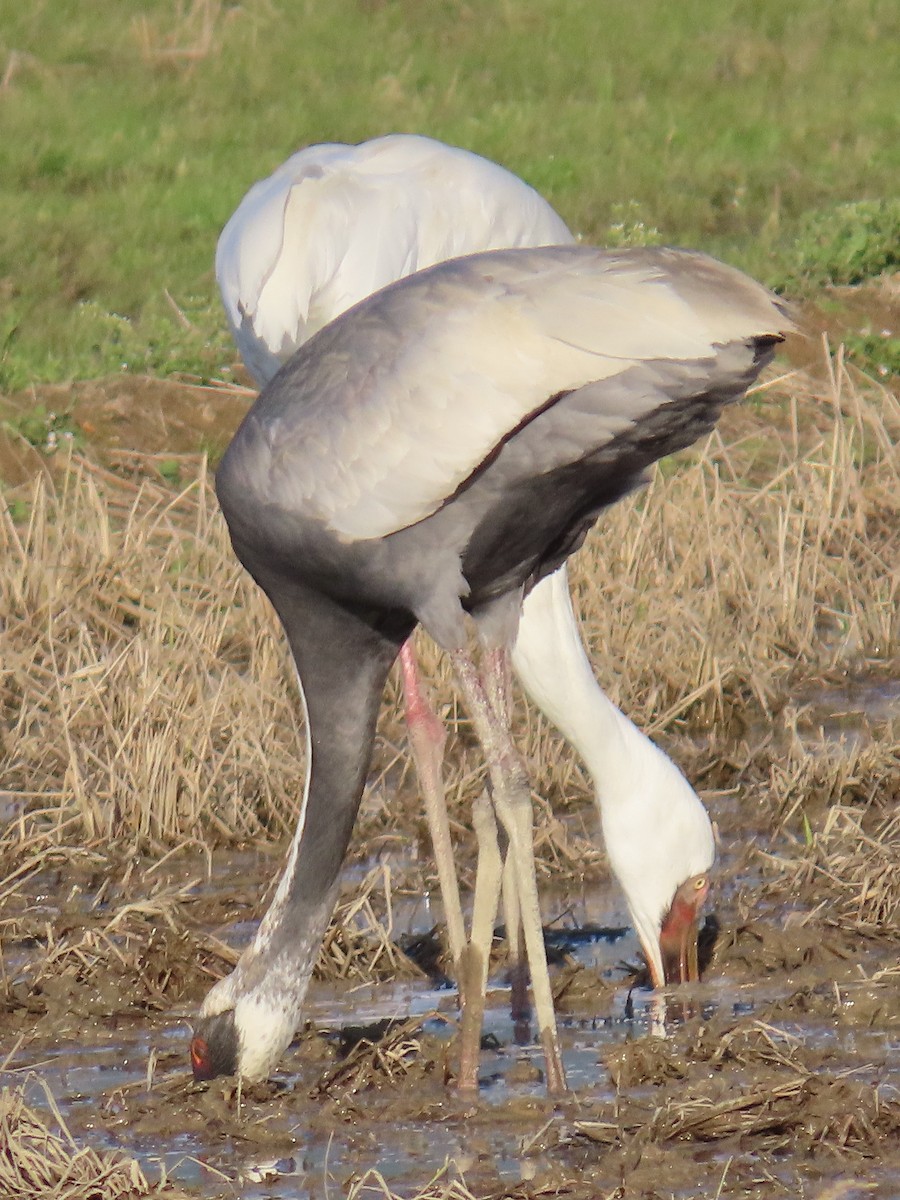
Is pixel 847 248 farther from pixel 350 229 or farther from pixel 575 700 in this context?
pixel 575 700

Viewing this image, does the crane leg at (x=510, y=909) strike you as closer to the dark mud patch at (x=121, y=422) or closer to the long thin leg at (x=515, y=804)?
the long thin leg at (x=515, y=804)

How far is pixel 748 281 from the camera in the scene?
4070 mm

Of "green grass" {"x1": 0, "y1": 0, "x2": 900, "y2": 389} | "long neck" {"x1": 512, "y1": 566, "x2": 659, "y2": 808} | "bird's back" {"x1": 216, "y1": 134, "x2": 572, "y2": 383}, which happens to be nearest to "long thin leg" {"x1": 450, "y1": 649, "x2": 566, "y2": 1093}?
"long neck" {"x1": 512, "y1": 566, "x2": 659, "y2": 808}

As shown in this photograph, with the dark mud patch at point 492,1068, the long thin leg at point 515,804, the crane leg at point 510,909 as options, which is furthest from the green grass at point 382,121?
the long thin leg at point 515,804

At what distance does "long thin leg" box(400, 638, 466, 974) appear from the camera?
488 centimetres

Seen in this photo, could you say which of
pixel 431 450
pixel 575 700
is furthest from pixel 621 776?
pixel 431 450

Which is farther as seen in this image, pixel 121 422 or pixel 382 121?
pixel 382 121

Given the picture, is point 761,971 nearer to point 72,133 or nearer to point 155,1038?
point 155,1038

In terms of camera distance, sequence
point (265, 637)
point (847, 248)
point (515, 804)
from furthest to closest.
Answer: point (847, 248) < point (265, 637) < point (515, 804)

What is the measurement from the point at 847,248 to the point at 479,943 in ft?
21.1

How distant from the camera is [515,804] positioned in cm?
453

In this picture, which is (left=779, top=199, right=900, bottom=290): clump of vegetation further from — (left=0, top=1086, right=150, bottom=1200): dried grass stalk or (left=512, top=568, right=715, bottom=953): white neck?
(left=0, top=1086, right=150, bottom=1200): dried grass stalk

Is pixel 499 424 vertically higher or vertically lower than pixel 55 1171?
higher

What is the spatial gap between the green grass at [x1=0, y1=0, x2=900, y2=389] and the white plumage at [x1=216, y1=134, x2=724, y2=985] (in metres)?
3.99
